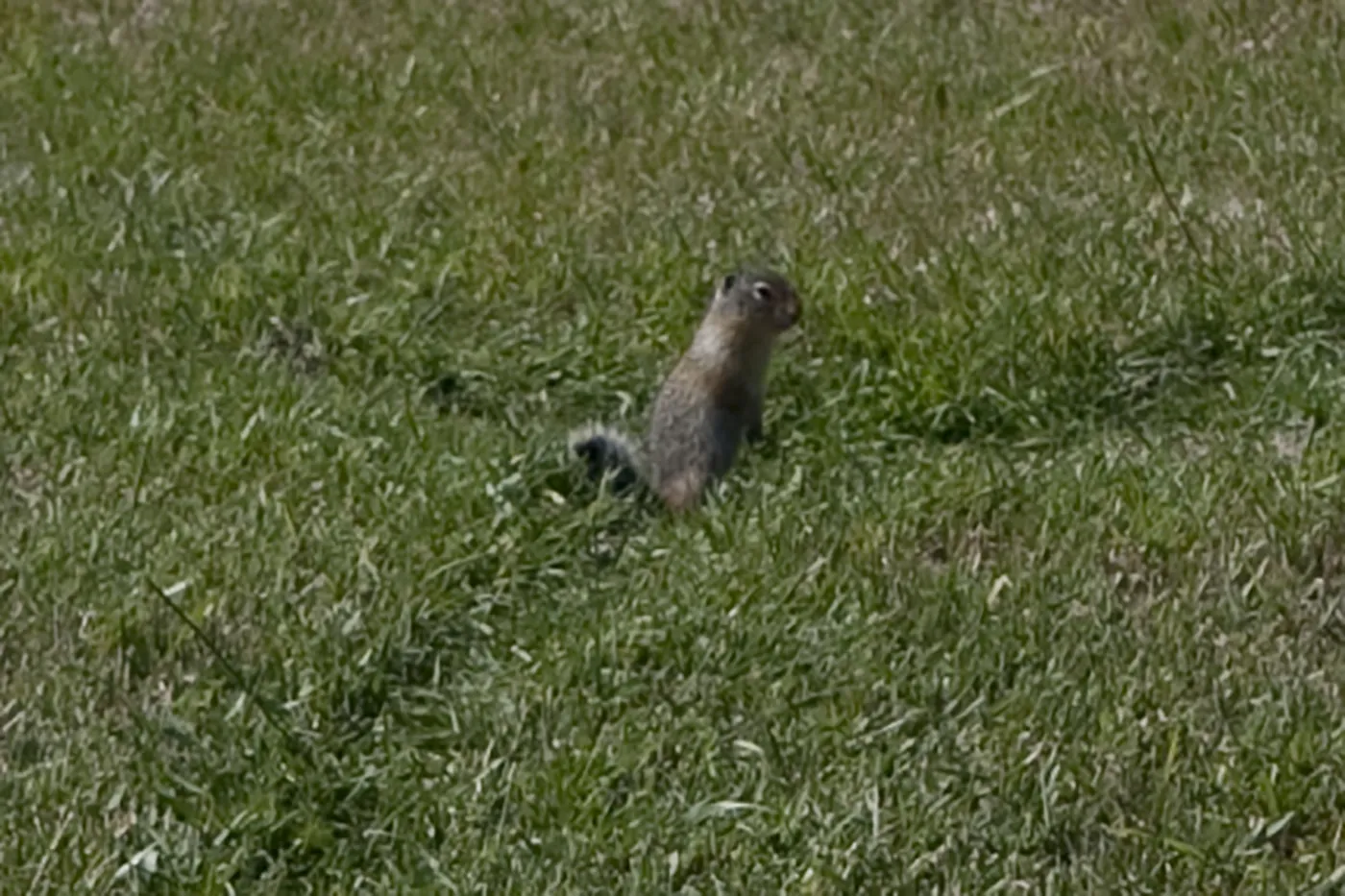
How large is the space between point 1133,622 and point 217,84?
4126mm

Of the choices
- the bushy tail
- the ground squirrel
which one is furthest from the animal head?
the bushy tail

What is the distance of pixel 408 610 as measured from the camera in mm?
4875

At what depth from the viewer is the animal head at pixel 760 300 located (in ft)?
19.0

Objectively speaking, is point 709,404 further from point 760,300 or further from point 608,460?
point 760,300

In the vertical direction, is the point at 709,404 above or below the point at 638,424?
above

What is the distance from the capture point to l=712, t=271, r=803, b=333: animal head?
5793 millimetres

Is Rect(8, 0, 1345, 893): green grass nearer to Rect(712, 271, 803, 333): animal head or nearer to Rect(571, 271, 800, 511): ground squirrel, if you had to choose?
Rect(571, 271, 800, 511): ground squirrel

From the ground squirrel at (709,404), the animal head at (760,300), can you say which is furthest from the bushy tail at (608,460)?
the animal head at (760,300)

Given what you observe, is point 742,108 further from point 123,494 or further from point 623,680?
point 623,680

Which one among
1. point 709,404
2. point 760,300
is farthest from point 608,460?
point 760,300

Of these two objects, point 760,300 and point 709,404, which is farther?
point 760,300

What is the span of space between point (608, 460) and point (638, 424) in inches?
16.5

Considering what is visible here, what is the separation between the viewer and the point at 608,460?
5.45 m

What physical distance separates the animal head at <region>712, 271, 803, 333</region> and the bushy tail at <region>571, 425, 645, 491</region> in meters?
0.49
